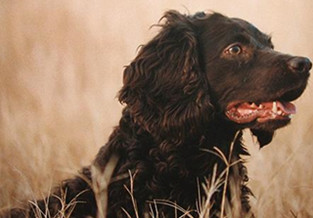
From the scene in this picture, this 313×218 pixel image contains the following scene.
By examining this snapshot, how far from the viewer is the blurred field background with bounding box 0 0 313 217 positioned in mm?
4762

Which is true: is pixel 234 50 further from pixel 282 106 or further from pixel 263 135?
pixel 263 135

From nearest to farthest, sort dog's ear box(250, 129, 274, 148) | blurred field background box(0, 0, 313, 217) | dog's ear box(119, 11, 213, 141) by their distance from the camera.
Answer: dog's ear box(119, 11, 213, 141) → dog's ear box(250, 129, 274, 148) → blurred field background box(0, 0, 313, 217)

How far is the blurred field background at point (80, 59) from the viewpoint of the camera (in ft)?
15.6

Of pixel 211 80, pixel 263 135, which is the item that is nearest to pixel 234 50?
pixel 211 80

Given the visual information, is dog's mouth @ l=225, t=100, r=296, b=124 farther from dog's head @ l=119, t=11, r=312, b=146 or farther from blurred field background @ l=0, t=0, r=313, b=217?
blurred field background @ l=0, t=0, r=313, b=217

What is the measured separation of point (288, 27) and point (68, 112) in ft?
5.63

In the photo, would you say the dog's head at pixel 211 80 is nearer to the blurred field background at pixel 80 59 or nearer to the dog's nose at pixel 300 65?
the dog's nose at pixel 300 65

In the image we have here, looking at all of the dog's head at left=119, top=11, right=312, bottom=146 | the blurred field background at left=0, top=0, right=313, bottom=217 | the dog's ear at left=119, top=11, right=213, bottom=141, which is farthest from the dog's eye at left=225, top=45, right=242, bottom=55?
the blurred field background at left=0, top=0, right=313, bottom=217

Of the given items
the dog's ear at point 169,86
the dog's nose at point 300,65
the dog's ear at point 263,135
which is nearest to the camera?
the dog's nose at point 300,65

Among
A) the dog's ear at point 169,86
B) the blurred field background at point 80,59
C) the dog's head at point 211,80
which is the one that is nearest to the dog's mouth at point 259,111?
the dog's head at point 211,80

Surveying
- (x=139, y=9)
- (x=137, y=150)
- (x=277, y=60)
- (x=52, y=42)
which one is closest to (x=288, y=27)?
(x=139, y=9)

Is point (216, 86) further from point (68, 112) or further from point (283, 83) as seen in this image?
point (68, 112)

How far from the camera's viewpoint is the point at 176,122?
3.11 metres

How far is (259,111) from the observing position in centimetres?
307
